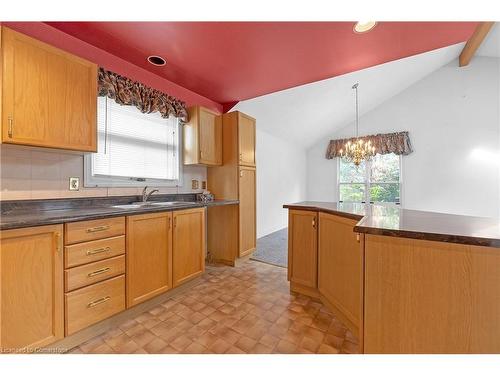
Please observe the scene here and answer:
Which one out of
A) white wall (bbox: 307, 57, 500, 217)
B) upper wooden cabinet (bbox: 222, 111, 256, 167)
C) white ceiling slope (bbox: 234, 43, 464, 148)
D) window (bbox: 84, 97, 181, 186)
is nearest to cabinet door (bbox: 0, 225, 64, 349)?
window (bbox: 84, 97, 181, 186)

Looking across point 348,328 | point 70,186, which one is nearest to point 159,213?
point 70,186

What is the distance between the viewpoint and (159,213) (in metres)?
1.92

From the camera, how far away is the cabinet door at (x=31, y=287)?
1.15 m

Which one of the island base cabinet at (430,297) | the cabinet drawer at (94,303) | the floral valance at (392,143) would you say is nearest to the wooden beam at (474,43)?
the floral valance at (392,143)

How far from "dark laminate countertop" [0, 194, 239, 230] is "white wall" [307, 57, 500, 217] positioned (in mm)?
4939

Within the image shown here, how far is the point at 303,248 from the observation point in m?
2.06

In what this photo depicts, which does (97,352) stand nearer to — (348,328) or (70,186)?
(70,186)

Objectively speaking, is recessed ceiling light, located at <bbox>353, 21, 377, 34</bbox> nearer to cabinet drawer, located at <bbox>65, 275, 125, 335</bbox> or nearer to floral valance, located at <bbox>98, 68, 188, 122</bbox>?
floral valance, located at <bbox>98, 68, 188, 122</bbox>

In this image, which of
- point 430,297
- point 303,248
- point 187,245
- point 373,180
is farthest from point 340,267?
point 373,180

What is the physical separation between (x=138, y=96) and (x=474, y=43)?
6.05 m

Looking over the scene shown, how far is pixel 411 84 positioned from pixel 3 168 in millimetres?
7255

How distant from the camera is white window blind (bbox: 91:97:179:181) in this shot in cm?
209

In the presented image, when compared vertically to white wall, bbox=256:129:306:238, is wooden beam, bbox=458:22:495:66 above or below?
above
